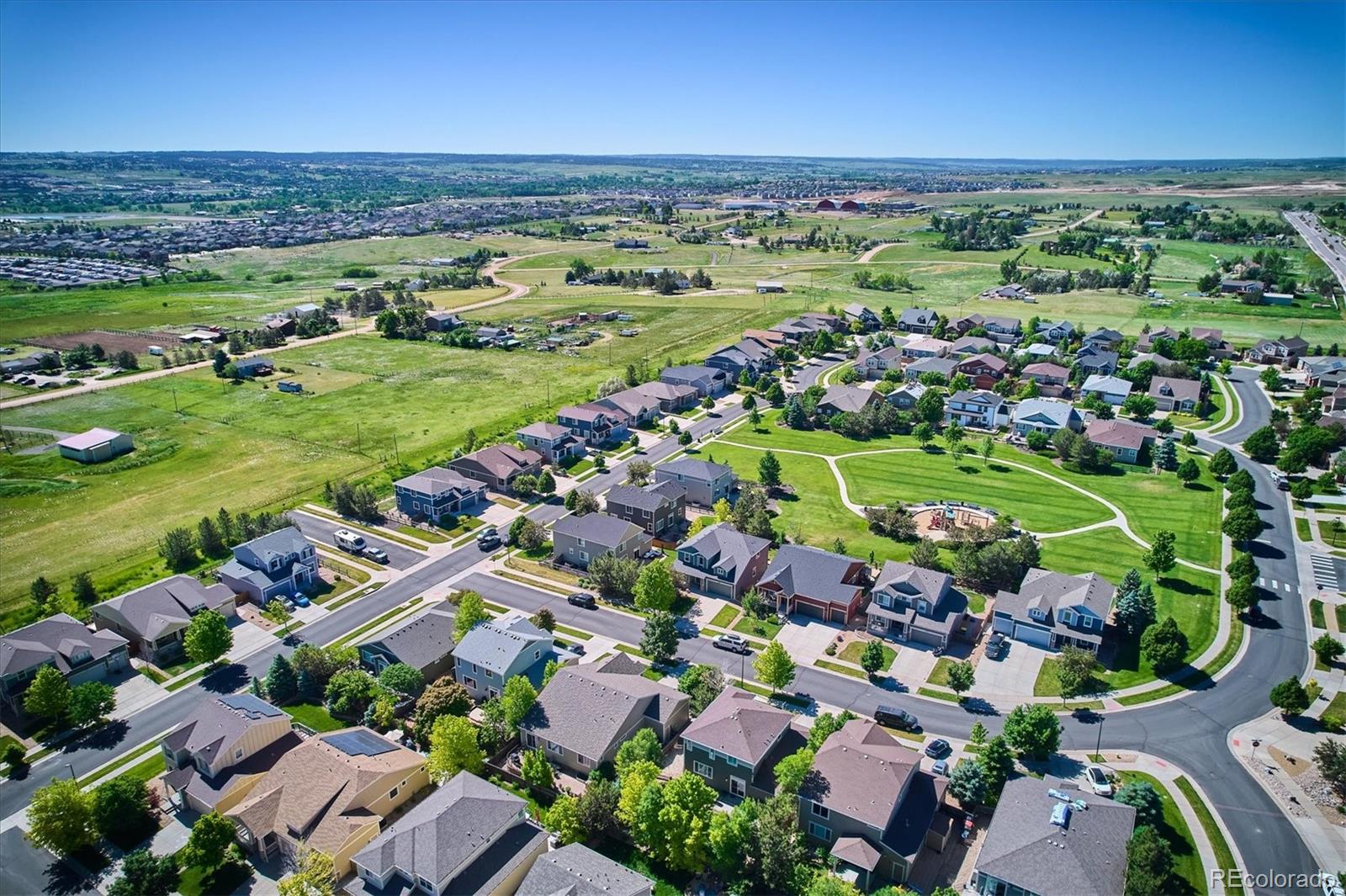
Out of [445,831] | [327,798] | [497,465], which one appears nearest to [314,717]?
[327,798]

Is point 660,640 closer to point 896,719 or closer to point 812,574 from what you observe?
point 812,574

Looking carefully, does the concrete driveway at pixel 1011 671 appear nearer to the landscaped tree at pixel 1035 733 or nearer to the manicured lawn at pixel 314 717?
the landscaped tree at pixel 1035 733

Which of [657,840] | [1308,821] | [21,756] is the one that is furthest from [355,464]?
[1308,821]

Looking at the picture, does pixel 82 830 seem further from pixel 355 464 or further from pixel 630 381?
pixel 630 381

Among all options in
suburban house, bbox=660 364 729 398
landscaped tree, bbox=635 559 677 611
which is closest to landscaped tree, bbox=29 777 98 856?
landscaped tree, bbox=635 559 677 611

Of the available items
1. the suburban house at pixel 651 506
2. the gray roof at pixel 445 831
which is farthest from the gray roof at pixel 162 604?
the suburban house at pixel 651 506

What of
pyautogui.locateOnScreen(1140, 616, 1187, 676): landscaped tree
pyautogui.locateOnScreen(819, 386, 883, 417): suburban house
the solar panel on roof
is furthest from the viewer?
pyautogui.locateOnScreen(819, 386, 883, 417): suburban house

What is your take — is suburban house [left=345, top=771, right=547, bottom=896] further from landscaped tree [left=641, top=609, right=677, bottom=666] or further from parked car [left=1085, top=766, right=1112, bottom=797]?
parked car [left=1085, top=766, right=1112, bottom=797]
